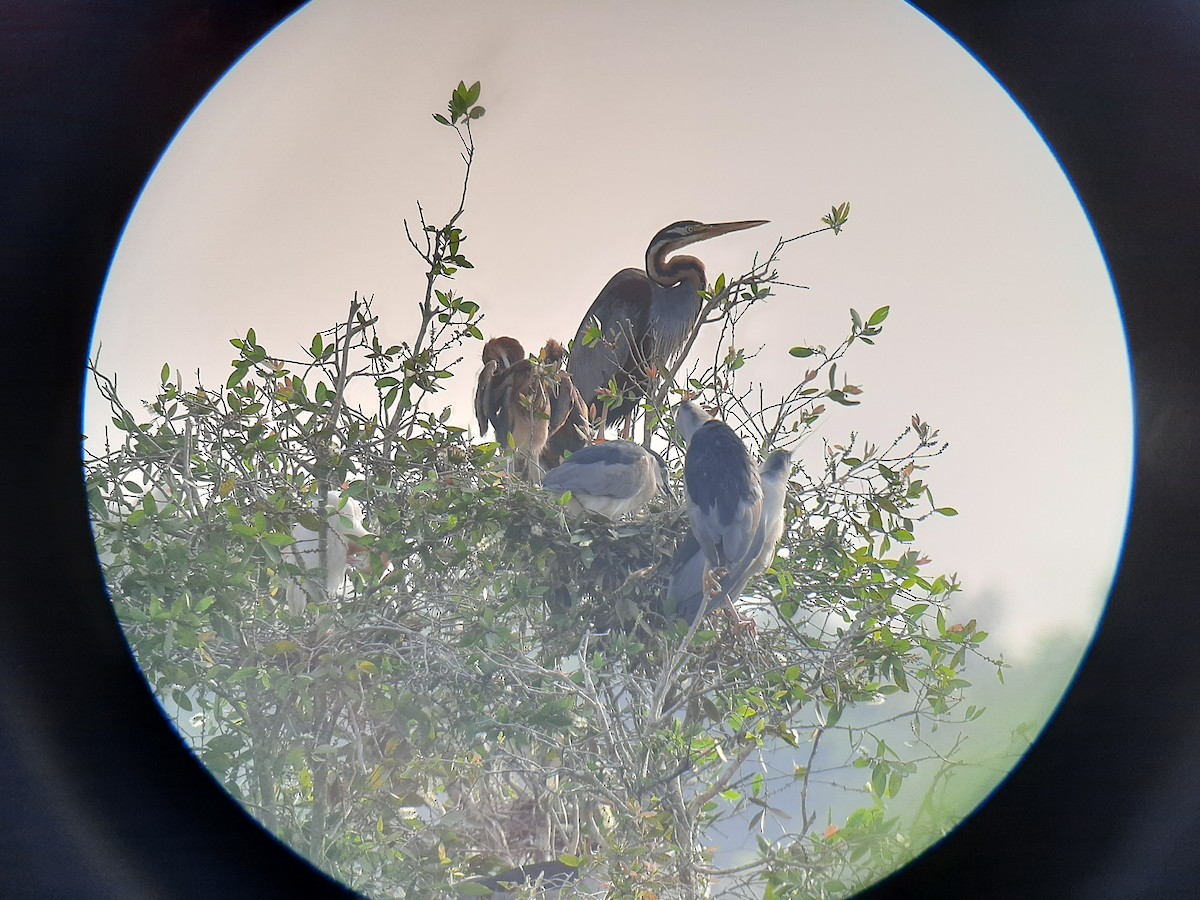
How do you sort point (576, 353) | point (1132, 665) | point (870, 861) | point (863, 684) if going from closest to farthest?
point (1132, 665)
point (870, 861)
point (863, 684)
point (576, 353)

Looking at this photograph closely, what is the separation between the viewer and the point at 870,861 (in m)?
2.06

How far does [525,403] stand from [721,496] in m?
0.84

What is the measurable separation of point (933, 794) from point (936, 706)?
8.5 inches

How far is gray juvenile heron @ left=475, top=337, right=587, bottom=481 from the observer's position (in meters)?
3.11

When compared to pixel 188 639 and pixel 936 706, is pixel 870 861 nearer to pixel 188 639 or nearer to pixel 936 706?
pixel 936 706

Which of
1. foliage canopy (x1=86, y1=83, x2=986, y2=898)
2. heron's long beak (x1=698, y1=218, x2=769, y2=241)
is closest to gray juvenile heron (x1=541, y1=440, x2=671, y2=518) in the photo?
foliage canopy (x1=86, y1=83, x2=986, y2=898)

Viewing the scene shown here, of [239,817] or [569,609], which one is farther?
[569,609]

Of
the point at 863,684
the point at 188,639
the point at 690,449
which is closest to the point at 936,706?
the point at 863,684

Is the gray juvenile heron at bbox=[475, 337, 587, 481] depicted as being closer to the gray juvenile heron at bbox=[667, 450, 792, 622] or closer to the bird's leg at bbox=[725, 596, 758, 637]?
the gray juvenile heron at bbox=[667, 450, 792, 622]

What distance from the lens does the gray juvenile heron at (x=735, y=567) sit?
7.52 feet

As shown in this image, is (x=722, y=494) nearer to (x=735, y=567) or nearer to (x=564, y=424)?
(x=735, y=567)

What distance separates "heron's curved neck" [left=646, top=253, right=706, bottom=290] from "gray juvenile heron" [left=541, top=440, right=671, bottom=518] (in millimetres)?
1162

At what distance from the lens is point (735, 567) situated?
228 cm

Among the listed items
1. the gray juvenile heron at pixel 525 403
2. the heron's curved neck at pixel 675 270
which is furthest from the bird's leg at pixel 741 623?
the heron's curved neck at pixel 675 270
